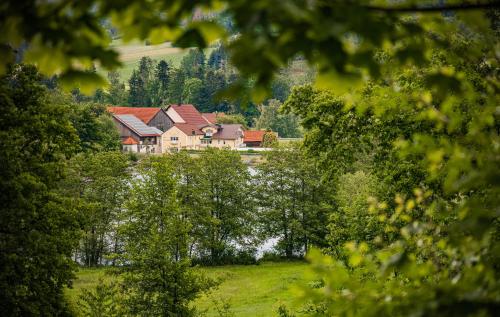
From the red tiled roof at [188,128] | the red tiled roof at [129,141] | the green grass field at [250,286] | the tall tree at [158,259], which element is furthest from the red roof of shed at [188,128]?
the tall tree at [158,259]

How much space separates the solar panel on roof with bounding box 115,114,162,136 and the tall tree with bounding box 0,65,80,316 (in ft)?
283

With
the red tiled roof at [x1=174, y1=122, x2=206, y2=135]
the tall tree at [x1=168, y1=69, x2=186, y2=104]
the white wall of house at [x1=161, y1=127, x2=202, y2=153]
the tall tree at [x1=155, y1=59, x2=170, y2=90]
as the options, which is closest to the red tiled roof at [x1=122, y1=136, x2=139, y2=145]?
the white wall of house at [x1=161, y1=127, x2=202, y2=153]

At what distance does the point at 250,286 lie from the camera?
3675 centimetres

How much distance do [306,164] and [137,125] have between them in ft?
201

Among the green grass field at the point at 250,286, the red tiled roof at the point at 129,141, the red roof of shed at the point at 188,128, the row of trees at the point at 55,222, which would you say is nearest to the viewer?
the row of trees at the point at 55,222

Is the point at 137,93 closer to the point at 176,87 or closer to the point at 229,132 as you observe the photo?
the point at 176,87

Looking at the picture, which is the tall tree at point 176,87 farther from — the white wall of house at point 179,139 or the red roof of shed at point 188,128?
the white wall of house at point 179,139

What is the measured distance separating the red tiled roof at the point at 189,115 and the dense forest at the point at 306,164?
66.9 m

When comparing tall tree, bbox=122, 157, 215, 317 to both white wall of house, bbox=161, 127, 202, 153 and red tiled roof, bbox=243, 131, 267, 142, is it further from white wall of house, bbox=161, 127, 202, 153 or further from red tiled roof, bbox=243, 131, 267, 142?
white wall of house, bbox=161, 127, 202, 153

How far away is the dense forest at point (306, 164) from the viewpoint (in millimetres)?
2322

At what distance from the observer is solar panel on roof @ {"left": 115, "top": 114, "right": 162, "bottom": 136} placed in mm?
100750

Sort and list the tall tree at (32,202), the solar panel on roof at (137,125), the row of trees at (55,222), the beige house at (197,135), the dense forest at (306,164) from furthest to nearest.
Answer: the beige house at (197,135)
the solar panel on roof at (137,125)
the row of trees at (55,222)
the tall tree at (32,202)
the dense forest at (306,164)

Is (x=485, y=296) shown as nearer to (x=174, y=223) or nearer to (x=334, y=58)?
(x=334, y=58)

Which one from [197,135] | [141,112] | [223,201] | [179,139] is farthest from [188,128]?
[223,201]
